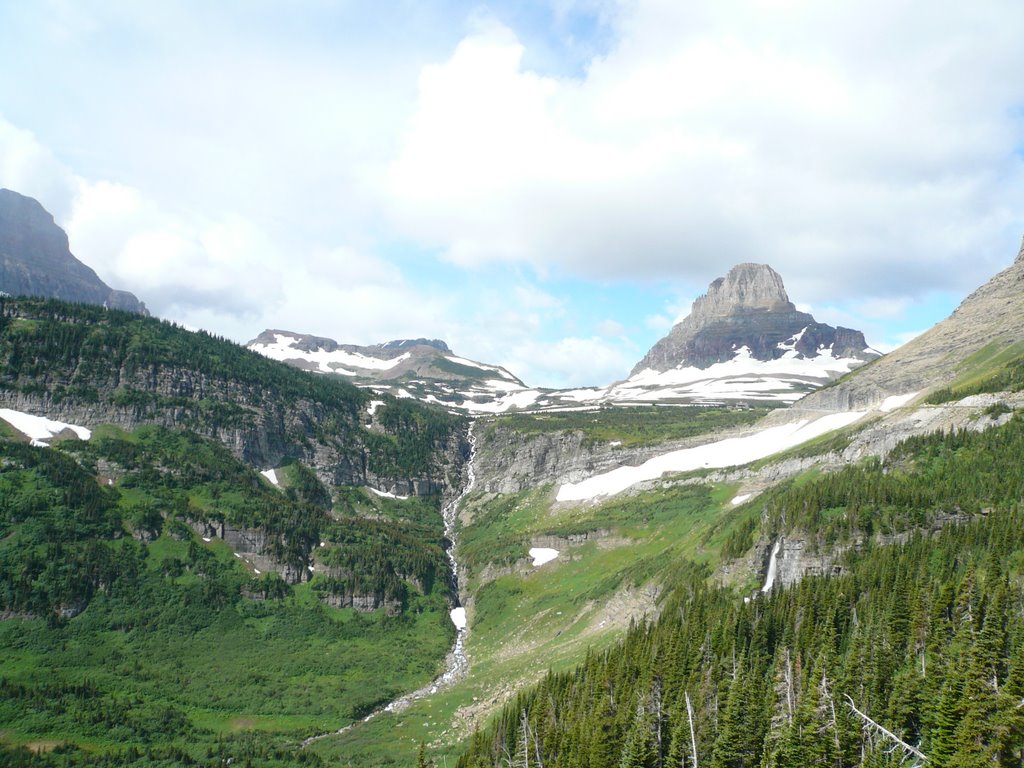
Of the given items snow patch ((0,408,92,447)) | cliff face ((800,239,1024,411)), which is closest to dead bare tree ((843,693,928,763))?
cliff face ((800,239,1024,411))

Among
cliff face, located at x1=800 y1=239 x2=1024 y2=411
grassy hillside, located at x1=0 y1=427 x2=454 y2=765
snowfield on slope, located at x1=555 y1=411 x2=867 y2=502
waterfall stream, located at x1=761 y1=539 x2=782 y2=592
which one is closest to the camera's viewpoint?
waterfall stream, located at x1=761 y1=539 x2=782 y2=592

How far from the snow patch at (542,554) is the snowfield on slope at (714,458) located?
106ft

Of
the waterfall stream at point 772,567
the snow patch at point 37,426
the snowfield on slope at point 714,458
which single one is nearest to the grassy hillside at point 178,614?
the snow patch at point 37,426

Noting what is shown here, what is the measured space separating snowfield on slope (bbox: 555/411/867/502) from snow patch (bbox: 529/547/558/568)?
32.3 m

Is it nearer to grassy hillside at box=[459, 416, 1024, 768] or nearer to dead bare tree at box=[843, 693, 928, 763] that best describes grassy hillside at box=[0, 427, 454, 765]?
grassy hillside at box=[459, 416, 1024, 768]

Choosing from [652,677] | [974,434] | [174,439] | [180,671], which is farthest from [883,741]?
[174,439]

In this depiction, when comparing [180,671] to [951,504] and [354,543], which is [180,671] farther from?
[951,504]

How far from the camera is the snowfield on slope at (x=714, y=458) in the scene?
182250 millimetres

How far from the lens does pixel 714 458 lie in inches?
7485

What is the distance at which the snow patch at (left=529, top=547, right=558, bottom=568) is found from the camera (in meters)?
153

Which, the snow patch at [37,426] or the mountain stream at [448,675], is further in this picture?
the snow patch at [37,426]

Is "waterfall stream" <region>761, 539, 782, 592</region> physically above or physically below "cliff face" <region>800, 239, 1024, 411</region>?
below

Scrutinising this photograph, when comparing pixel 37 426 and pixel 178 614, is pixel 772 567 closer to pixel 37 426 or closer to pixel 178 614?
pixel 178 614

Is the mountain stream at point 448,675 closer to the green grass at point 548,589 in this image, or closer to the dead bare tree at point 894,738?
the green grass at point 548,589
